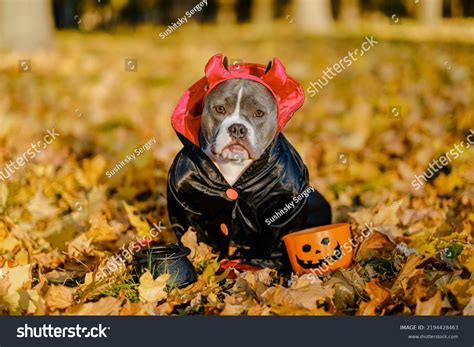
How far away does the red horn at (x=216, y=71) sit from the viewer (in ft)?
A: 12.7

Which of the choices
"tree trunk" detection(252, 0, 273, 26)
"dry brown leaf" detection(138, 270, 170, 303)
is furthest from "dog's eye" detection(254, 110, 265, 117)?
"tree trunk" detection(252, 0, 273, 26)

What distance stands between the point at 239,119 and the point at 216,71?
0.27 metres

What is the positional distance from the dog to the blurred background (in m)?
0.84

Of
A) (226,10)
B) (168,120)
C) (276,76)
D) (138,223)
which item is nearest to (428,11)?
(226,10)

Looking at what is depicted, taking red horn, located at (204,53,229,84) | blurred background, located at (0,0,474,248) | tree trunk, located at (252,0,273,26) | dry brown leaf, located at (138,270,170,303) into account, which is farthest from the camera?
tree trunk, located at (252,0,273,26)

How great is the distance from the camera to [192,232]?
4137 millimetres

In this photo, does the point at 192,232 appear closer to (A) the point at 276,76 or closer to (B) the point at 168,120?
(A) the point at 276,76

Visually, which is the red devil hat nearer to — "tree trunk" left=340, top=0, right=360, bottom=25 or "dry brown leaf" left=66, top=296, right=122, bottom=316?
"dry brown leaf" left=66, top=296, right=122, bottom=316

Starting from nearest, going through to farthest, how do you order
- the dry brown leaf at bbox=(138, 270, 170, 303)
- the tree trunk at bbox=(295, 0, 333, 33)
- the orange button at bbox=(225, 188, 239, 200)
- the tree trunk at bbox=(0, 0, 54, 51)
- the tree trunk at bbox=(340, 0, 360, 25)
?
the dry brown leaf at bbox=(138, 270, 170, 303) < the orange button at bbox=(225, 188, 239, 200) < the tree trunk at bbox=(0, 0, 54, 51) < the tree trunk at bbox=(295, 0, 333, 33) < the tree trunk at bbox=(340, 0, 360, 25)

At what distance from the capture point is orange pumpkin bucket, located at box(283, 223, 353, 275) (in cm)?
389

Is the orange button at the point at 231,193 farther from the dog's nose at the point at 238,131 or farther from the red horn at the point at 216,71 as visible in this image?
the red horn at the point at 216,71

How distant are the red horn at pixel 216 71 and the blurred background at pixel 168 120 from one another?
114 cm

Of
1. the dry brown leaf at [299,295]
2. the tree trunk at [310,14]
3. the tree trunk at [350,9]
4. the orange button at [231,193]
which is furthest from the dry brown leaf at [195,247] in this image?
the tree trunk at [350,9]

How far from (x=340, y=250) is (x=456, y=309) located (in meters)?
0.72
